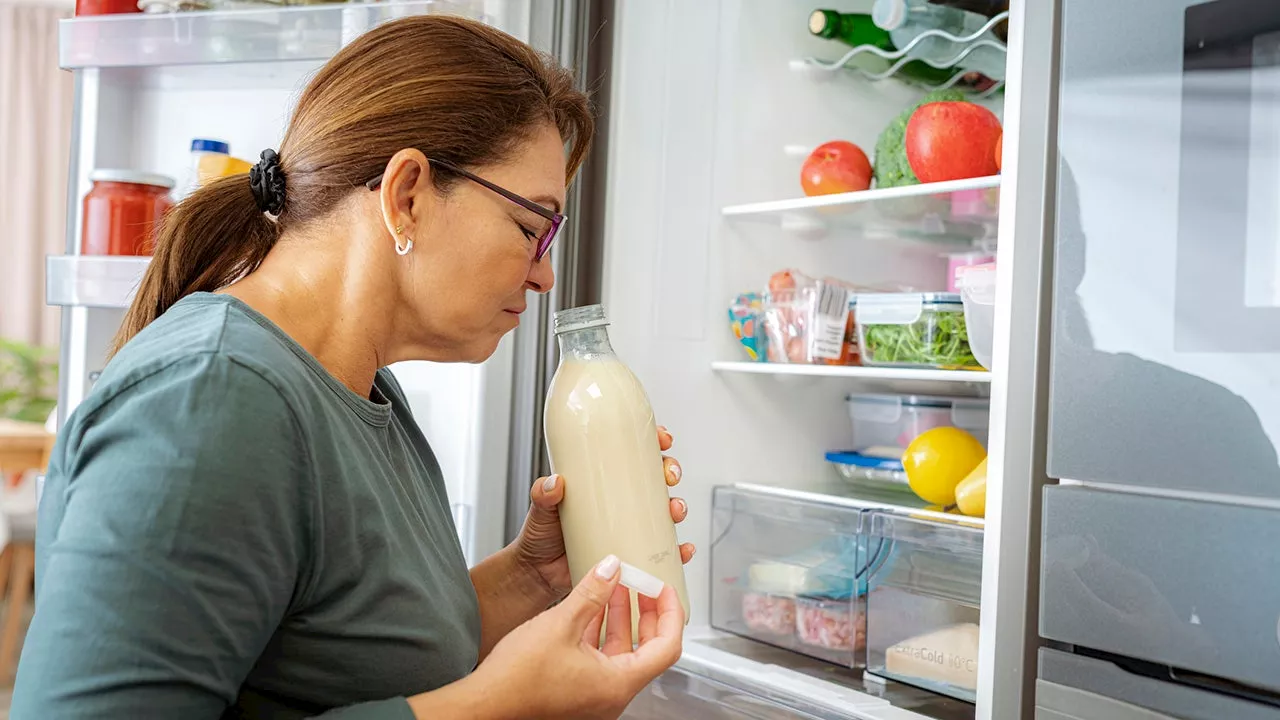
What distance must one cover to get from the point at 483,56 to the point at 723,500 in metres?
0.92

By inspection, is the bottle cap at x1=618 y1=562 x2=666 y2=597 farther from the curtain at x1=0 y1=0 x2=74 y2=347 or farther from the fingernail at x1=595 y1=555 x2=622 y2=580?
the curtain at x1=0 y1=0 x2=74 y2=347

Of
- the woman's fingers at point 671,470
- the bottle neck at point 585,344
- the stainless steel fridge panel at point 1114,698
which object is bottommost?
the stainless steel fridge panel at point 1114,698

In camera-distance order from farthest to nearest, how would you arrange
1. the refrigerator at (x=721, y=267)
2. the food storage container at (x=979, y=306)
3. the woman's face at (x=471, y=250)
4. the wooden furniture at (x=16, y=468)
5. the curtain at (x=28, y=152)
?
the curtain at (x=28, y=152) → the wooden furniture at (x=16, y=468) → the food storage container at (x=979, y=306) → the refrigerator at (x=721, y=267) → the woman's face at (x=471, y=250)

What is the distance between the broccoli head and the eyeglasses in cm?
73

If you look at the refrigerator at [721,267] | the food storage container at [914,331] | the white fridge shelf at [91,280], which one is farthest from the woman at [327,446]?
the white fridge shelf at [91,280]

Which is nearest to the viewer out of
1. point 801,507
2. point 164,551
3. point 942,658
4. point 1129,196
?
point 164,551

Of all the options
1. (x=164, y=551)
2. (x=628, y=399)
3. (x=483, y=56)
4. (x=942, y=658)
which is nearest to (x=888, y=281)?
(x=942, y=658)

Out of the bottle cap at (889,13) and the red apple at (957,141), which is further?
the bottle cap at (889,13)

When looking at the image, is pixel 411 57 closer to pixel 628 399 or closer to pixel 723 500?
pixel 628 399

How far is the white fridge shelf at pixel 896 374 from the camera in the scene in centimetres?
131

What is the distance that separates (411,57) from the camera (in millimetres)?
788

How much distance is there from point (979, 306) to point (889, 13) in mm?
448

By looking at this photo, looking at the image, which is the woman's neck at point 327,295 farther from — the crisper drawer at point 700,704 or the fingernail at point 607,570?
the crisper drawer at point 700,704

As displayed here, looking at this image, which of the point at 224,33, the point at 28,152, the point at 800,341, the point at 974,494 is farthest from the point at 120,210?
the point at 28,152
